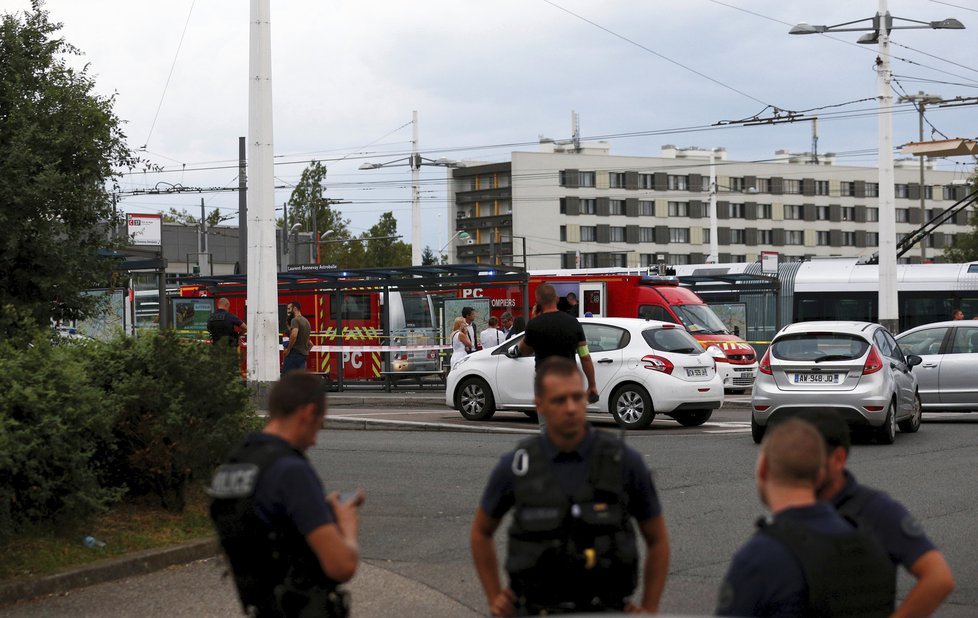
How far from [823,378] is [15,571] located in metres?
10.9

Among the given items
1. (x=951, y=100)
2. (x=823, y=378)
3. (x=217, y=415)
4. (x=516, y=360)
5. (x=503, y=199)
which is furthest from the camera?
(x=503, y=199)

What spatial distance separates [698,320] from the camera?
3077cm

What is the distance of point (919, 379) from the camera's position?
20562mm

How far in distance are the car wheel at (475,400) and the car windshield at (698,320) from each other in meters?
10.9

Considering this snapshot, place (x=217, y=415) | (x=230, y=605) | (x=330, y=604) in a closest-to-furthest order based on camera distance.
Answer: (x=330, y=604)
(x=230, y=605)
(x=217, y=415)

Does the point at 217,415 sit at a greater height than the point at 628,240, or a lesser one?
lesser

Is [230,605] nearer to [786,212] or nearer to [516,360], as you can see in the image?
[516,360]

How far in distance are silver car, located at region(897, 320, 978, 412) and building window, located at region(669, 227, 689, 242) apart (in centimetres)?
8508

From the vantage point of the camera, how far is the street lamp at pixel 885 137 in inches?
1166

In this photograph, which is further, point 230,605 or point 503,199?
point 503,199

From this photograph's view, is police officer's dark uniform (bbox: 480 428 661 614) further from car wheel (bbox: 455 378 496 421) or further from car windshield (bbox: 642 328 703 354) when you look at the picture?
car wheel (bbox: 455 378 496 421)

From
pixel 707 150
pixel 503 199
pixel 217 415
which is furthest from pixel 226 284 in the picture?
pixel 707 150

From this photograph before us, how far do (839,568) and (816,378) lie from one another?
1345 centimetres

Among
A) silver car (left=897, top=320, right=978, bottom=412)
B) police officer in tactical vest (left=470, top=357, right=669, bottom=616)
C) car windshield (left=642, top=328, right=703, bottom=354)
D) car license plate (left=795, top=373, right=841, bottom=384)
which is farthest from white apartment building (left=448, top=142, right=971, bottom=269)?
police officer in tactical vest (left=470, top=357, right=669, bottom=616)
